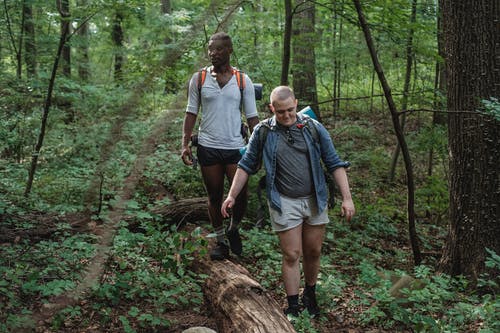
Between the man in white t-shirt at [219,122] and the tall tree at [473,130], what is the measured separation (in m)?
2.41

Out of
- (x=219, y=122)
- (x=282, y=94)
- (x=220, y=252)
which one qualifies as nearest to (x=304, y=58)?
(x=219, y=122)

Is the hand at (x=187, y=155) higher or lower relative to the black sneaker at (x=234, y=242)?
higher

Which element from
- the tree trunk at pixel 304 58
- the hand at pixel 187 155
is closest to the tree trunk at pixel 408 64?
A: the tree trunk at pixel 304 58

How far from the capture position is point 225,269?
16.1ft

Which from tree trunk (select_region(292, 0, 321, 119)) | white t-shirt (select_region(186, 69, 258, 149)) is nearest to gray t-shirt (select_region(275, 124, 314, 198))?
white t-shirt (select_region(186, 69, 258, 149))

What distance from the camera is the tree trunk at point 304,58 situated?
805 cm

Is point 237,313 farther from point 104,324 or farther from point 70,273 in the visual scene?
point 70,273

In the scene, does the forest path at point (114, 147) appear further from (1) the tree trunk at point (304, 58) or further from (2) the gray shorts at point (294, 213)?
(1) the tree trunk at point (304, 58)

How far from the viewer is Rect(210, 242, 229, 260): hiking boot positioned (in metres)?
5.14

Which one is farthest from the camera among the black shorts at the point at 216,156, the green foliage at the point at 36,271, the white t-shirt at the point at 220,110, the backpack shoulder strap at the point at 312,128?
the black shorts at the point at 216,156

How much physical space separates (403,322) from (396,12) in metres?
4.32

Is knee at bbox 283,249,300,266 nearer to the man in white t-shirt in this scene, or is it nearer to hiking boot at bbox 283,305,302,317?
hiking boot at bbox 283,305,302,317

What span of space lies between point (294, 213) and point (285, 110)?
925mm

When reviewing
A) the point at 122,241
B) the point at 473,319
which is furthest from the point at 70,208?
the point at 473,319
